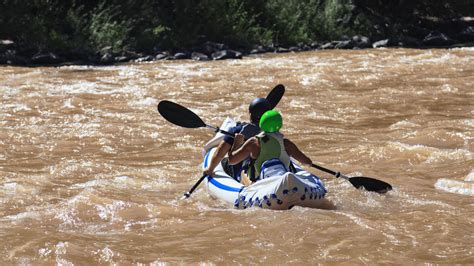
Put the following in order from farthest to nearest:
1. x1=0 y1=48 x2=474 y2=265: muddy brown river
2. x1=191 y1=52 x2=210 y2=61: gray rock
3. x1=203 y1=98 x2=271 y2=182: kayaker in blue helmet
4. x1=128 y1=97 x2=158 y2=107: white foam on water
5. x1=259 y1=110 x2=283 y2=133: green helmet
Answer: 1. x1=191 y1=52 x2=210 y2=61: gray rock
2. x1=128 y1=97 x2=158 y2=107: white foam on water
3. x1=203 y1=98 x2=271 y2=182: kayaker in blue helmet
4. x1=259 y1=110 x2=283 y2=133: green helmet
5. x1=0 y1=48 x2=474 y2=265: muddy brown river

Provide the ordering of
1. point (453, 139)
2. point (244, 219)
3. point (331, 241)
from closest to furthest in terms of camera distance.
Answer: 1. point (331, 241)
2. point (244, 219)
3. point (453, 139)

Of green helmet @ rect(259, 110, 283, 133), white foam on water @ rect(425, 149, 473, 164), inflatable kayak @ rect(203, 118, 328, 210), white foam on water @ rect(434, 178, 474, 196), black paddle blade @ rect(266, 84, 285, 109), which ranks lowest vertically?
white foam on water @ rect(425, 149, 473, 164)

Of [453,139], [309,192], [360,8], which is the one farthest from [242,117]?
[360,8]

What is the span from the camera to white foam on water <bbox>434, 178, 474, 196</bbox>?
580 cm

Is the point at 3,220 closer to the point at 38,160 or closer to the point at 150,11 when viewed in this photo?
the point at 38,160

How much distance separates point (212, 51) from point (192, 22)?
189 cm

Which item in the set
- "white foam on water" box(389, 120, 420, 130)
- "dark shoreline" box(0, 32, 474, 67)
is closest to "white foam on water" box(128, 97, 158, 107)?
"white foam on water" box(389, 120, 420, 130)

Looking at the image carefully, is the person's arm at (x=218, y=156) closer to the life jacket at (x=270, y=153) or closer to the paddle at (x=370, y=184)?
the life jacket at (x=270, y=153)

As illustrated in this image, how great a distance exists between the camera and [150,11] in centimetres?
1791

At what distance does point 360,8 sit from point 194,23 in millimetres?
5552

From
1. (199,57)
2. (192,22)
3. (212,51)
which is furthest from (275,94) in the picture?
(192,22)

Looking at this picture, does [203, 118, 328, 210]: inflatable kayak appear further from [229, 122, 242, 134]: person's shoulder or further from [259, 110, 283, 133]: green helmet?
[229, 122, 242, 134]: person's shoulder

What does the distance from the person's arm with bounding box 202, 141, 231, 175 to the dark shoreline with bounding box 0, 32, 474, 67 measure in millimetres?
9310

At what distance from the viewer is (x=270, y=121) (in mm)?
→ 5195
